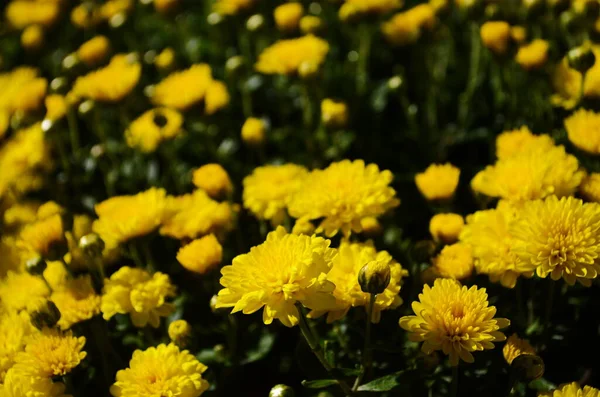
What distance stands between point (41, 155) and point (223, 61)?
1.02 meters

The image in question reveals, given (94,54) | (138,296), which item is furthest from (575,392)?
(94,54)

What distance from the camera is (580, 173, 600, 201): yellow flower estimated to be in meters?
1.77

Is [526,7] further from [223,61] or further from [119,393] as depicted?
[119,393]

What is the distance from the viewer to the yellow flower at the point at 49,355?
1667 millimetres

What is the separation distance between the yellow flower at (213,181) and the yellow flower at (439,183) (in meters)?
0.59

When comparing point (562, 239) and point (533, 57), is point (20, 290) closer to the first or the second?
point (562, 239)

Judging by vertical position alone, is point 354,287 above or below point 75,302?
above

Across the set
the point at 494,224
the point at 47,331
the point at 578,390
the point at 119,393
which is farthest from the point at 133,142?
the point at 578,390

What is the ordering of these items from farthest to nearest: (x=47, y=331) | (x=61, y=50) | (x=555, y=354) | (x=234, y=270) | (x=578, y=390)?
Result: (x=61, y=50) → (x=555, y=354) → (x=47, y=331) → (x=234, y=270) → (x=578, y=390)

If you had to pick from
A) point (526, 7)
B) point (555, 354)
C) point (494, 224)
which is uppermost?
point (526, 7)

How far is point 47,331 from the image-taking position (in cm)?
175

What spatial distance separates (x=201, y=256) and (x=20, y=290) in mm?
596

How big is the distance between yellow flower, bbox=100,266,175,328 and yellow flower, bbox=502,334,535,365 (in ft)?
2.88

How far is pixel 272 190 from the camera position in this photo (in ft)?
6.70
